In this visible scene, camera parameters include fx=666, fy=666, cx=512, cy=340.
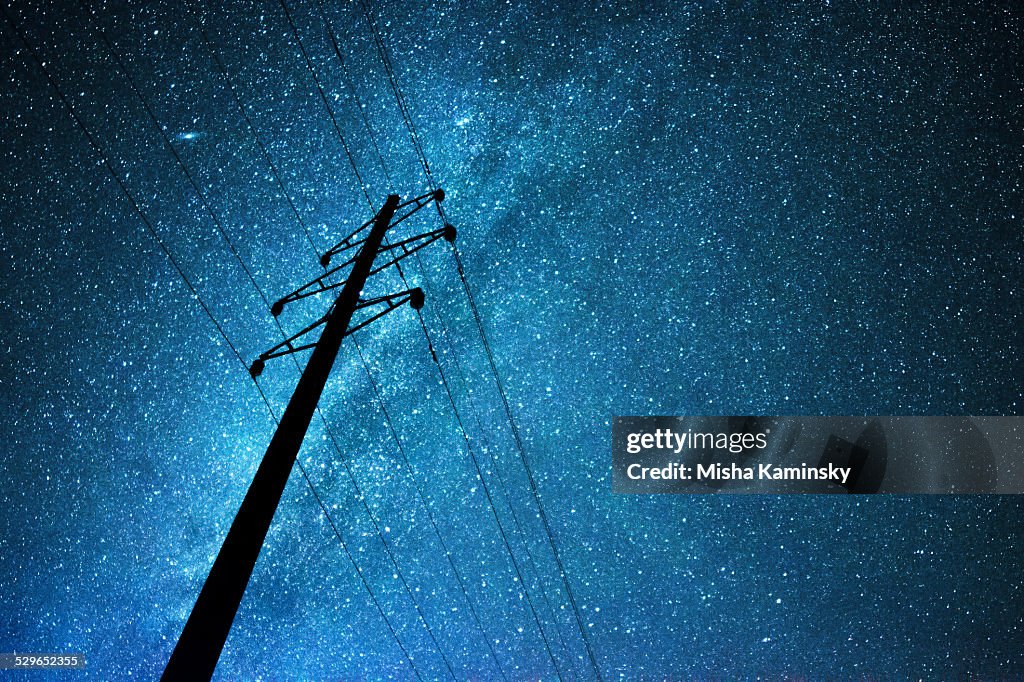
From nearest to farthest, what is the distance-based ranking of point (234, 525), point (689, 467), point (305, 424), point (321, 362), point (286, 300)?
1. point (234, 525)
2. point (305, 424)
3. point (321, 362)
4. point (286, 300)
5. point (689, 467)

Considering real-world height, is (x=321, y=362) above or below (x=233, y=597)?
above

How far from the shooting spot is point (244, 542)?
349 centimetres

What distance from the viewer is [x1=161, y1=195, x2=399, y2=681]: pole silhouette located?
318 centimetres

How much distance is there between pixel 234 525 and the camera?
3615 millimetres

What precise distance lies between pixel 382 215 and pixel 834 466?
10300 mm

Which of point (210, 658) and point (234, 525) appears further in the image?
point (234, 525)

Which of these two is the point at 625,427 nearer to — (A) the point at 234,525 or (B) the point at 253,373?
(B) the point at 253,373

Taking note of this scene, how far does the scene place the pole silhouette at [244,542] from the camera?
318 cm

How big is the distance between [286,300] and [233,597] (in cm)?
322

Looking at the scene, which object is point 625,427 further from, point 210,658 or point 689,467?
point 210,658

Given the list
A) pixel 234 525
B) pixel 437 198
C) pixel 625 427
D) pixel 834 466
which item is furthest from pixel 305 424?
pixel 834 466

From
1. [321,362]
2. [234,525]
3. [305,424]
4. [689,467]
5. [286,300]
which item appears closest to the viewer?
[234,525]

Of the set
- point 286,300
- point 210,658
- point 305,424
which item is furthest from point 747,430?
point 210,658

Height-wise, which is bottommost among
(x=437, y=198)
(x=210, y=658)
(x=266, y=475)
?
(x=210, y=658)
